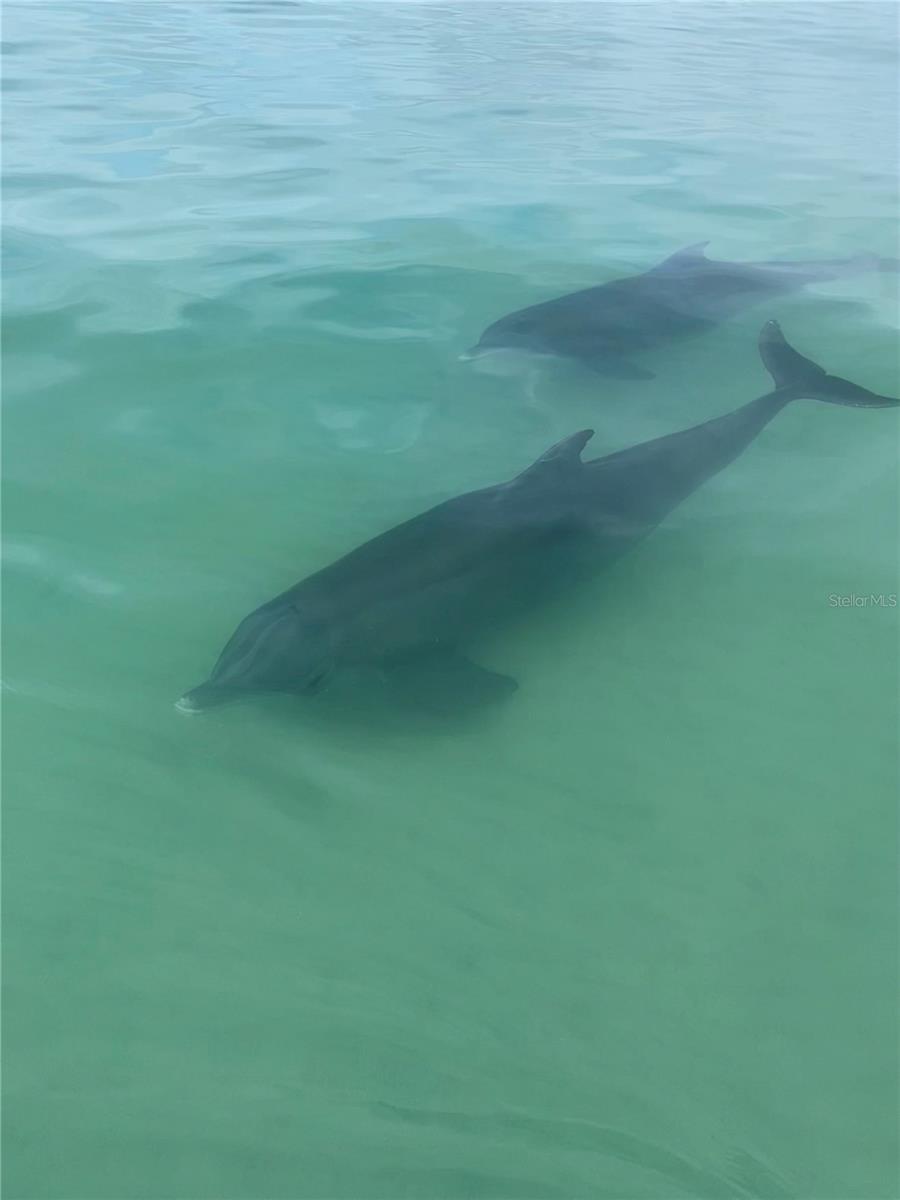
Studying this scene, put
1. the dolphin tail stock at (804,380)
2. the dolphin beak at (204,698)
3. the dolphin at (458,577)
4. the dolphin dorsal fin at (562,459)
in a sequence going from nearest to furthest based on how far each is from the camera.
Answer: the dolphin beak at (204,698) < the dolphin at (458,577) < the dolphin dorsal fin at (562,459) < the dolphin tail stock at (804,380)

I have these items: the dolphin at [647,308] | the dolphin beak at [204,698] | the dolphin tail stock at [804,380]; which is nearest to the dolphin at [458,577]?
the dolphin beak at [204,698]

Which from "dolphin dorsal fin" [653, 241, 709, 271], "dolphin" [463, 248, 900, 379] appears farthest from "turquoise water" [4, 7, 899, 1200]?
"dolphin dorsal fin" [653, 241, 709, 271]

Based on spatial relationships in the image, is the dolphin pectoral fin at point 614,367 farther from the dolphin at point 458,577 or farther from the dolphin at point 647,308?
the dolphin at point 458,577

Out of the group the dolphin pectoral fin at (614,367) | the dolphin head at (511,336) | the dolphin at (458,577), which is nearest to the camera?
the dolphin at (458,577)

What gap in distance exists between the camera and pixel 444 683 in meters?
4.80

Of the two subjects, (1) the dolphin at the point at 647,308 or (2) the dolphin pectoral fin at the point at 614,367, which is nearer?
(2) the dolphin pectoral fin at the point at 614,367

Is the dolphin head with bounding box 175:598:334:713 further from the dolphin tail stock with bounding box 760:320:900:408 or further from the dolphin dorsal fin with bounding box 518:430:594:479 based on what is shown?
the dolphin tail stock with bounding box 760:320:900:408

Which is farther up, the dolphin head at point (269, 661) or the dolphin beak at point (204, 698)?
the dolphin head at point (269, 661)

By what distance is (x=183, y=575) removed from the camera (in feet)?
17.9

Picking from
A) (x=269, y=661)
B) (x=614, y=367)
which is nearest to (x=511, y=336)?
(x=614, y=367)

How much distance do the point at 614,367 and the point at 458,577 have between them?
10.8 ft

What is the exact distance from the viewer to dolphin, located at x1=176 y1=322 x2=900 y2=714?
4715 mm

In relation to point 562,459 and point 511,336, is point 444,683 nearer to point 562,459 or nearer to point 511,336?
point 562,459

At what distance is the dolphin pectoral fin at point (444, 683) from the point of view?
474 centimetres
